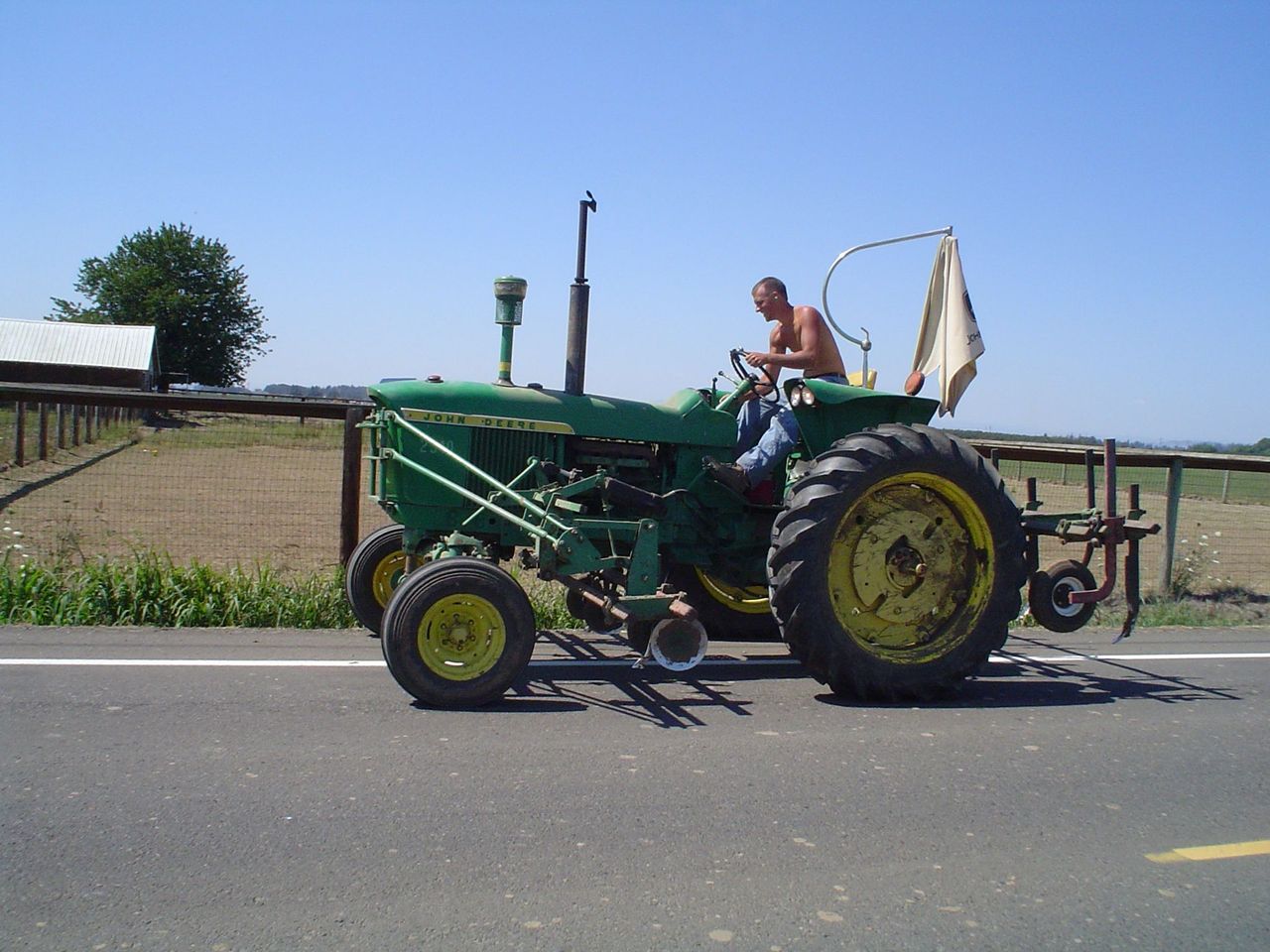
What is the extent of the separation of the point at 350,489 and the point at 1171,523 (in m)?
7.41

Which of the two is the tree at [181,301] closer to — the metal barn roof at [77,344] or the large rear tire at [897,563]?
the metal barn roof at [77,344]

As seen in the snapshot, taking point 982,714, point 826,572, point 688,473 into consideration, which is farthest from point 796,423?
point 982,714

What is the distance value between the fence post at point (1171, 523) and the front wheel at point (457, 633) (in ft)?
23.9

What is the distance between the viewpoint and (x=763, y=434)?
6.61 metres

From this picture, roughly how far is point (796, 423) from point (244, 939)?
14.4 feet

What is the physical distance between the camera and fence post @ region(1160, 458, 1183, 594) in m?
10.2

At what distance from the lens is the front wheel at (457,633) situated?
16.9 feet

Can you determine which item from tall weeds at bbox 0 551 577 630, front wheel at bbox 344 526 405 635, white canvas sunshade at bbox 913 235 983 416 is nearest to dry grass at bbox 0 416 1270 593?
tall weeds at bbox 0 551 577 630

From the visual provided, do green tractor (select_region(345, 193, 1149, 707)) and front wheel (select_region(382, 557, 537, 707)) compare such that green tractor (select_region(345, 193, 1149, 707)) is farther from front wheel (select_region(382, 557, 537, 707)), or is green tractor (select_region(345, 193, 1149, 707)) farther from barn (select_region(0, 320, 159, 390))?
barn (select_region(0, 320, 159, 390))

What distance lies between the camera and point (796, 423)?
6.54m

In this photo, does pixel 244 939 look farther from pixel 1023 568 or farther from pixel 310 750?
pixel 1023 568

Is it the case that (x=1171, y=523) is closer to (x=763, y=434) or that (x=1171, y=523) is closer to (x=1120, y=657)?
(x=1120, y=657)

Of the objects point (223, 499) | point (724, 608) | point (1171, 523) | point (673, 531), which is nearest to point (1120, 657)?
→ point (724, 608)

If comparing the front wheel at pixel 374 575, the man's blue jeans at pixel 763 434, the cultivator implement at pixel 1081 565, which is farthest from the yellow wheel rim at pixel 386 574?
the cultivator implement at pixel 1081 565
